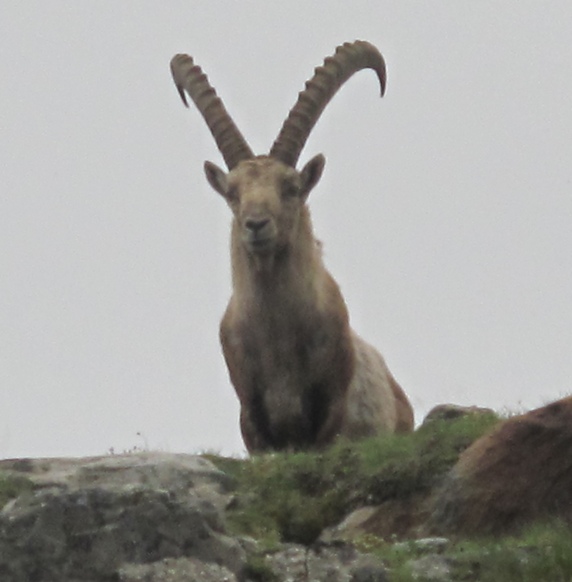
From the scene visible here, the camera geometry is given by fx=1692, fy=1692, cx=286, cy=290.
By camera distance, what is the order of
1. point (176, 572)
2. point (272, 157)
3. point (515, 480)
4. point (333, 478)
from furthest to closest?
point (272, 157) < point (333, 478) < point (515, 480) < point (176, 572)

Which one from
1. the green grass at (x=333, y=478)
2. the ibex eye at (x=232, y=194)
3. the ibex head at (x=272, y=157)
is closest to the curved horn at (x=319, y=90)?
the ibex head at (x=272, y=157)

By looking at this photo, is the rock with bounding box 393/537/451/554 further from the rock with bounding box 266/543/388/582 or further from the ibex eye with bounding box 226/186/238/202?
the ibex eye with bounding box 226/186/238/202

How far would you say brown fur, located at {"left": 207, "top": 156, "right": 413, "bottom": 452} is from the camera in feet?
43.1

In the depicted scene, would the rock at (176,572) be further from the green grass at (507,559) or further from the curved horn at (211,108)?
the curved horn at (211,108)

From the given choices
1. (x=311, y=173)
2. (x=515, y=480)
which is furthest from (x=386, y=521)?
(x=311, y=173)

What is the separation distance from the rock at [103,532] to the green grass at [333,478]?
134 cm

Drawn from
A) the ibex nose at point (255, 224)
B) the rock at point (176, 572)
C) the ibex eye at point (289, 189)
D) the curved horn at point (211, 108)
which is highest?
the curved horn at point (211, 108)

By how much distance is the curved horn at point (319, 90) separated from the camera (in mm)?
13938

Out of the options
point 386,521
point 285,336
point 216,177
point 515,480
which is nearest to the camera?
point 515,480

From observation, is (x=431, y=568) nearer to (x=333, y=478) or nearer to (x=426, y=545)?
(x=426, y=545)

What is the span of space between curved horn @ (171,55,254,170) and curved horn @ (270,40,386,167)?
30cm

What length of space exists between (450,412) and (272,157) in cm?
315

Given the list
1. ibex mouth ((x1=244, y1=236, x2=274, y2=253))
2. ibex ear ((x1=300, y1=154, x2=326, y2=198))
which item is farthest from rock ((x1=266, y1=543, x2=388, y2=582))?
ibex ear ((x1=300, y1=154, x2=326, y2=198))

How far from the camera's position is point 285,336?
520 inches
